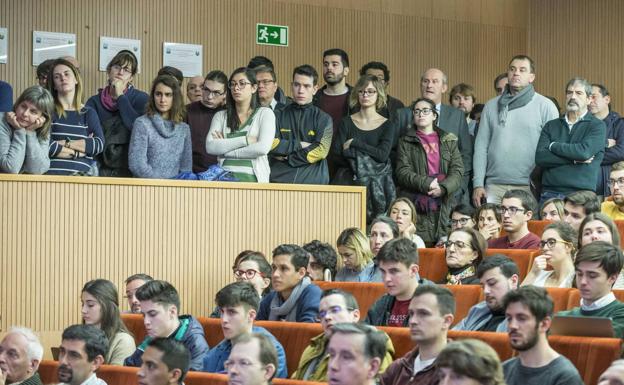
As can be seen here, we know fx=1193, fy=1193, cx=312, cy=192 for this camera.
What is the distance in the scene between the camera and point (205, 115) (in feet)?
15.2

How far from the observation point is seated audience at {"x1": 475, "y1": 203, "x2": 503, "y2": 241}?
425 centimetres

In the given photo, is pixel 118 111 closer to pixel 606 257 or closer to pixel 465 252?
pixel 465 252

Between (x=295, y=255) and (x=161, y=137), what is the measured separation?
35.2 inches

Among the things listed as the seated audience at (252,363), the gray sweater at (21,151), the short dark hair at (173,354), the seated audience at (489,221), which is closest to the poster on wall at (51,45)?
the gray sweater at (21,151)

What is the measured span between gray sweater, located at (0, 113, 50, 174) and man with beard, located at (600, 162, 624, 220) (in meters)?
1.93

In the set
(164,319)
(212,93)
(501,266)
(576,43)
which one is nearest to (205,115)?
(212,93)

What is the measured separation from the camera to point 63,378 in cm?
303

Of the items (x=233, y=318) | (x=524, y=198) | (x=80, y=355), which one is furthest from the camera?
(x=524, y=198)

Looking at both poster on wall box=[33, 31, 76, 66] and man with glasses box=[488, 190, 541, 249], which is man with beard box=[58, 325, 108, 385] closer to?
man with glasses box=[488, 190, 541, 249]

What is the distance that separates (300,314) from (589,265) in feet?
3.44

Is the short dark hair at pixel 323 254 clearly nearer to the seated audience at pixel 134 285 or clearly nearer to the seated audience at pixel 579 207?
the seated audience at pixel 134 285

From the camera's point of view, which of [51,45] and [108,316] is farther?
[51,45]

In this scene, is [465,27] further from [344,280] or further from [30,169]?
[30,169]

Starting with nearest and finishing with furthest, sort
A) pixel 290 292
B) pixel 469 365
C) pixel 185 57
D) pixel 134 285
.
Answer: pixel 469 365
pixel 290 292
pixel 134 285
pixel 185 57
